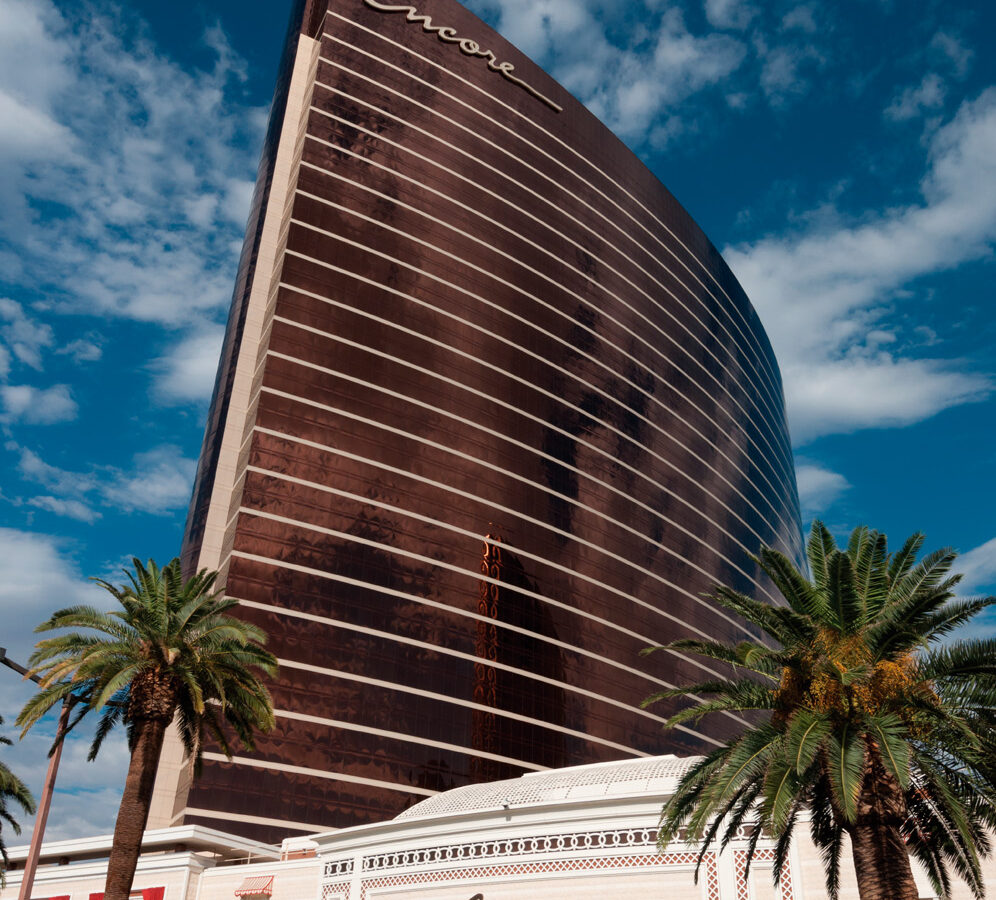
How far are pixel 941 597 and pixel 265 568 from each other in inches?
2142

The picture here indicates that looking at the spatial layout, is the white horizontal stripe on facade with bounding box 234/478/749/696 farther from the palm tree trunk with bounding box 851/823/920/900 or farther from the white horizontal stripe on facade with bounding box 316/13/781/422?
the white horizontal stripe on facade with bounding box 316/13/781/422

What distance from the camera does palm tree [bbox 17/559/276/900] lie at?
29.1m

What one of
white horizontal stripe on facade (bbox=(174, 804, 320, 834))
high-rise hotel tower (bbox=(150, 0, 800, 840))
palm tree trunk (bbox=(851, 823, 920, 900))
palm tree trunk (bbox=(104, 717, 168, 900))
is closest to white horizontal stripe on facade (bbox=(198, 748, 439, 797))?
high-rise hotel tower (bbox=(150, 0, 800, 840))

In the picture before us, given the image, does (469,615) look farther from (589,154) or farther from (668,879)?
(589,154)

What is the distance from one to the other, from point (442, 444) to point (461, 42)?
46478mm

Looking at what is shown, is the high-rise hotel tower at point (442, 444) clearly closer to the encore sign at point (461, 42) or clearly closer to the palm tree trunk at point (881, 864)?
the encore sign at point (461, 42)

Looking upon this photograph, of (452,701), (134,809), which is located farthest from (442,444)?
(134,809)

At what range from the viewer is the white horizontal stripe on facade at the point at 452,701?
66625 millimetres

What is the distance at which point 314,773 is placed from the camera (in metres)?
63.4

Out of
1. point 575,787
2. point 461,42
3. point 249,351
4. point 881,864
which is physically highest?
point 461,42

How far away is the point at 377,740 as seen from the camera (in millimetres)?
67250

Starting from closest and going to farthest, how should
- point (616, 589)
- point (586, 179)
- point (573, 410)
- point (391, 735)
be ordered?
point (391, 735) < point (616, 589) < point (573, 410) < point (586, 179)

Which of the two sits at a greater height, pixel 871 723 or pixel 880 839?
pixel 871 723

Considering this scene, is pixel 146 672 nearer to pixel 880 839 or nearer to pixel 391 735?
pixel 880 839
